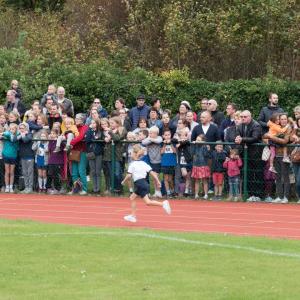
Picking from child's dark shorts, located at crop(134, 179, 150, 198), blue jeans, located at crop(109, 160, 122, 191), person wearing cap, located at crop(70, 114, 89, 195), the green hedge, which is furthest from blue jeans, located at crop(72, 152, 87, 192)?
the green hedge

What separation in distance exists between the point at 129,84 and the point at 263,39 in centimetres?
686

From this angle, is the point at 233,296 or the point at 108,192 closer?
the point at 233,296

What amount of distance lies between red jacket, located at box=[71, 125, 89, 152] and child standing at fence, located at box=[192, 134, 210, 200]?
291 cm

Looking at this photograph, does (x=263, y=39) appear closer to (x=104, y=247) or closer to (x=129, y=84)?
(x=129, y=84)

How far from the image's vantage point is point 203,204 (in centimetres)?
2350

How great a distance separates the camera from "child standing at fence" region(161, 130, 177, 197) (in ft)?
81.4

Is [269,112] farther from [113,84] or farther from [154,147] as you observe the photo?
[113,84]

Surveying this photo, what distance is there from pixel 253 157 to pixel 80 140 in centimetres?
442

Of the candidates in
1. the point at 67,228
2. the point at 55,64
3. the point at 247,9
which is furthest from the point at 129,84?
the point at 67,228

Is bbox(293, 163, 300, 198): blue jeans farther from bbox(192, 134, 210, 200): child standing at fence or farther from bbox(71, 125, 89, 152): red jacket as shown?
bbox(71, 125, 89, 152): red jacket

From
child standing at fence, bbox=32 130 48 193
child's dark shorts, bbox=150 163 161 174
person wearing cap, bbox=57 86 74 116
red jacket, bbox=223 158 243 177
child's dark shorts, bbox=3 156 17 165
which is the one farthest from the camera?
person wearing cap, bbox=57 86 74 116

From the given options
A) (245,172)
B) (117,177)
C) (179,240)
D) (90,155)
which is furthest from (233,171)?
(179,240)

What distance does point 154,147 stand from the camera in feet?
82.2

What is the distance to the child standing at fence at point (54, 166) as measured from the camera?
25875mm
